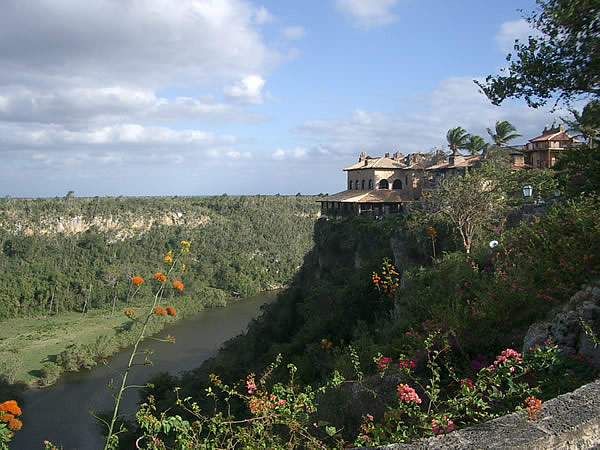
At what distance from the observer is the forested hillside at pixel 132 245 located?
60562mm

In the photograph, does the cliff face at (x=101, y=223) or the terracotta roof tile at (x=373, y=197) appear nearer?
the terracotta roof tile at (x=373, y=197)

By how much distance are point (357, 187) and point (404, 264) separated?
15127 mm

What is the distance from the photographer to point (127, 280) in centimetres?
6606

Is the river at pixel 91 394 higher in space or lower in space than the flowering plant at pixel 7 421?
lower

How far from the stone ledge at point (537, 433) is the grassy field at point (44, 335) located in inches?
1487

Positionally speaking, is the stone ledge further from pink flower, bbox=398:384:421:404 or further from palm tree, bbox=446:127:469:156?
palm tree, bbox=446:127:469:156

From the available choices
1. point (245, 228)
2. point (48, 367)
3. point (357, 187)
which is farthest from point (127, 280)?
point (357, 187)

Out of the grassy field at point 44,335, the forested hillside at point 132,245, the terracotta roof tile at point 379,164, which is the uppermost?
Result: the terracotta roof tile at point 379,164

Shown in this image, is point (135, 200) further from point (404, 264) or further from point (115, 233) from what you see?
point (404, 264)

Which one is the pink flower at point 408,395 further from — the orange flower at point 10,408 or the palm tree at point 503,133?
the palm tree at point 503,133

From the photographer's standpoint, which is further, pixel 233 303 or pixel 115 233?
pixel 115 233

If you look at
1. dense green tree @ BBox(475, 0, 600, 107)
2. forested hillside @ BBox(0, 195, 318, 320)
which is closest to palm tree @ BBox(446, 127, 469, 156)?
dense green tree @ BBox(475, 0, 600, 107)

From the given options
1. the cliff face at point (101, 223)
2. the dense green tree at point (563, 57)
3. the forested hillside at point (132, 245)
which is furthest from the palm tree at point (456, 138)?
the cliff face at point (101, 223)

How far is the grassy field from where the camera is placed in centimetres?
3553
